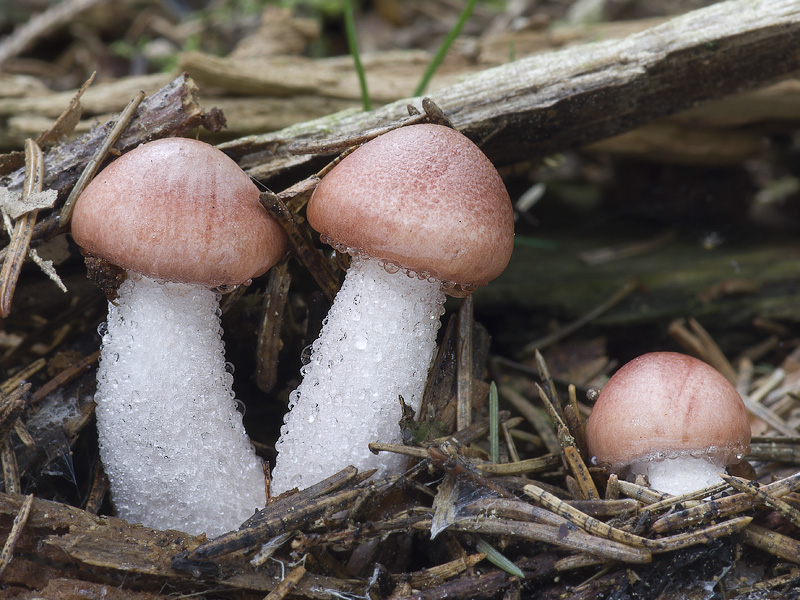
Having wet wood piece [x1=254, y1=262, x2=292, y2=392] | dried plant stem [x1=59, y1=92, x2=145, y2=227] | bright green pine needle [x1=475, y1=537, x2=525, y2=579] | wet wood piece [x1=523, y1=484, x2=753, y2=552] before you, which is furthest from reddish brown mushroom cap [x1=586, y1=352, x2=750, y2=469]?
dried plant stem [x1=59, y1=92, x2=145, y2=227]

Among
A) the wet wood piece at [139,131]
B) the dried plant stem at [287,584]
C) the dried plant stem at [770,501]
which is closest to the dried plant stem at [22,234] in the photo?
the wet wood piece at [139,131]

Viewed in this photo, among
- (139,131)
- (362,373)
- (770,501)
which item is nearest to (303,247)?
(362,373)

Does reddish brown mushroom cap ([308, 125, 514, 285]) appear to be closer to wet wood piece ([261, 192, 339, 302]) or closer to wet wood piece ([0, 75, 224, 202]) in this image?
wet wood piece ([261, 192, 339, 302])

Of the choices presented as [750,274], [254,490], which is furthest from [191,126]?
[750,274]

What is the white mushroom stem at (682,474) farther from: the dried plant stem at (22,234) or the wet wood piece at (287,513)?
the dried plant stem at (22,234)

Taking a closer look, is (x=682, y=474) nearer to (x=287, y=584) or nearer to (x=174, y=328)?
(x=287, y=584)

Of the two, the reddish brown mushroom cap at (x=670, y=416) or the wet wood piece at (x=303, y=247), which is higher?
the wet wood piece at (x=303, y=247)
